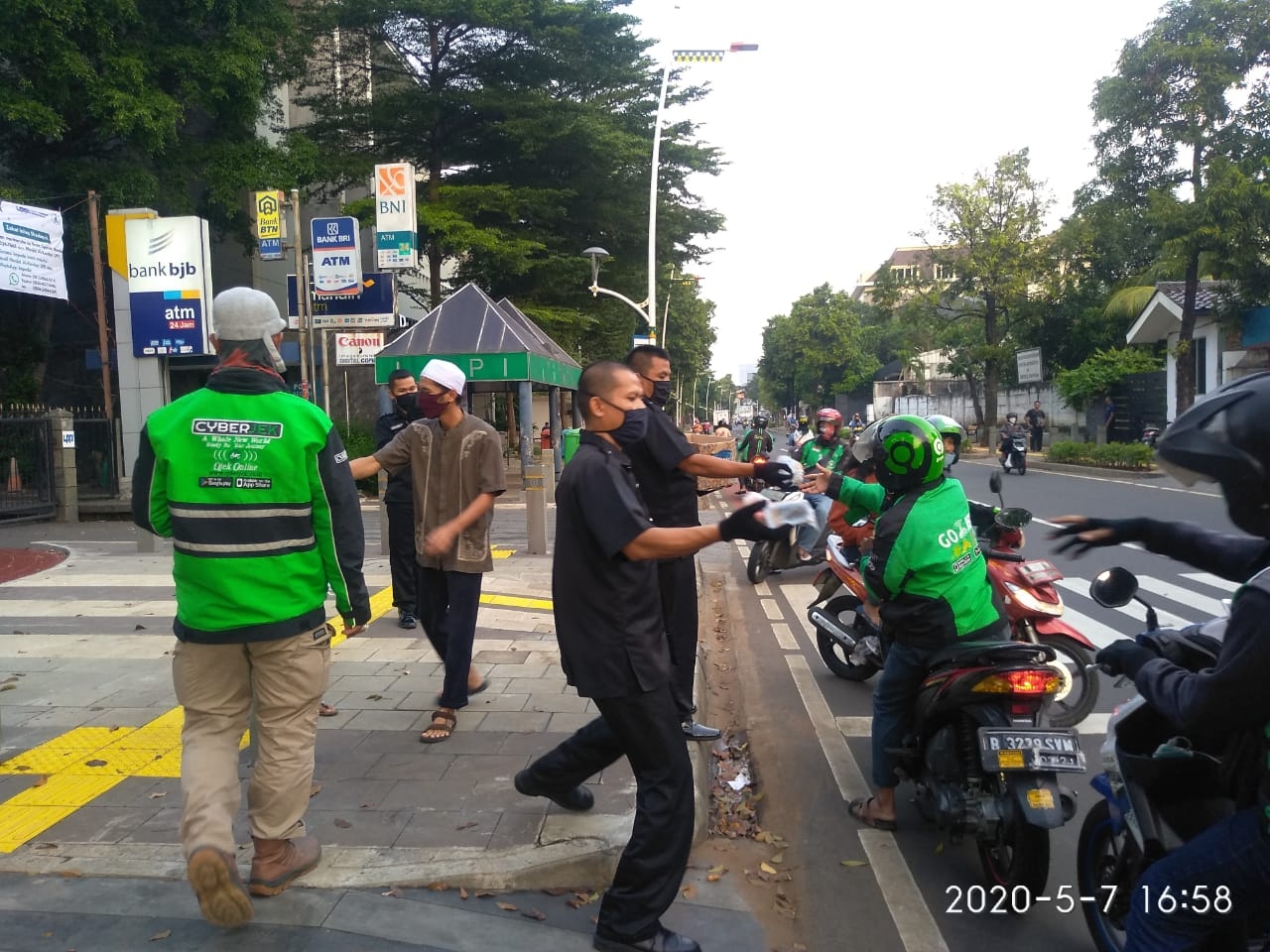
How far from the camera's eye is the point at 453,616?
491 cm

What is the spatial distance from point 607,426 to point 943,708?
1716mm

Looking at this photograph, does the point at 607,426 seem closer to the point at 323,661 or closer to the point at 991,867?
the point at 323,661

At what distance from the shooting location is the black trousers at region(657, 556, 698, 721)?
480 centimetres

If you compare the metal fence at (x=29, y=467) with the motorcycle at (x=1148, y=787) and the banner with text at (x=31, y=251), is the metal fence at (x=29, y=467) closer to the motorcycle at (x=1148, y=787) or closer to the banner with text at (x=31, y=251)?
the banner with text at (x=31, y=251)

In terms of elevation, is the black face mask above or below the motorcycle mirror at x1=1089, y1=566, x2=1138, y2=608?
above

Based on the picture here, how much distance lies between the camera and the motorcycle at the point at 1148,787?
8.29 feet

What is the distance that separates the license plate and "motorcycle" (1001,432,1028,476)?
2141cm

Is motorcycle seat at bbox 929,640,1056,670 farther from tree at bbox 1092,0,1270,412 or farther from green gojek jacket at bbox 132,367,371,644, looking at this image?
tree at bbox 1092,0,1270,412

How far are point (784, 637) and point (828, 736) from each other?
2.60 metres

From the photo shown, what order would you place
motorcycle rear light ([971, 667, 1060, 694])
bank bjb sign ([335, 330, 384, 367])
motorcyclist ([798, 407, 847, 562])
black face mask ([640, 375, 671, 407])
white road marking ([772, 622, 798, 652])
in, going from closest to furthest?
motorcycle rear light ([971, 667, 1060, 694])
black face mask ([640, 375, 671, 407])
white road marking ([772, 622, 798, 652])
motorcyclist ([798, 407, 847, 562])
bank bjb sign ([335, 330, 384, 367])

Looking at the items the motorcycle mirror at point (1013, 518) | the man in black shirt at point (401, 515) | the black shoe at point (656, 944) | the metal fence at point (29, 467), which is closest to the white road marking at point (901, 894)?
the black shoe at point (656, 944)

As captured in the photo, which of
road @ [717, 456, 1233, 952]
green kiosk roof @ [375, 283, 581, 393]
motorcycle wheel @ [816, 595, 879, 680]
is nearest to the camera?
road @ [717, 456, 1233, 952]

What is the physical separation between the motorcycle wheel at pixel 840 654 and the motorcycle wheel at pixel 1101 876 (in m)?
3.09
